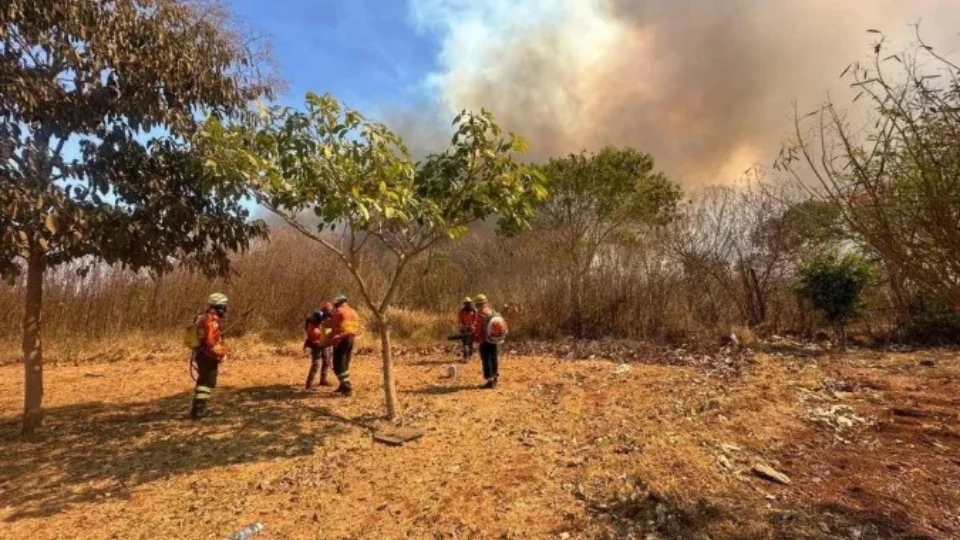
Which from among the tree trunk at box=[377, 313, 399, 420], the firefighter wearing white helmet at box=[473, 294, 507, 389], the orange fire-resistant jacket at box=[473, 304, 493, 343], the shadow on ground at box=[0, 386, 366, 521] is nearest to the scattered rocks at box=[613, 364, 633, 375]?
the firefighter wearing white helmet at box=[473, 294, 507, 389]

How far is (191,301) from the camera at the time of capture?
14.7m

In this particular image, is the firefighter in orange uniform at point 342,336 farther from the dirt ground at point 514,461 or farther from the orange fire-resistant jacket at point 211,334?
the orange fire-resistant jacket at point 211,334

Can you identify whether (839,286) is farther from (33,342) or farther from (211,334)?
(33,342)

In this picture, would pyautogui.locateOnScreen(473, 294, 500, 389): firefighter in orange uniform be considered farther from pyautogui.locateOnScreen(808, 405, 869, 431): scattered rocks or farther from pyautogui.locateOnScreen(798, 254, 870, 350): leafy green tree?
pyautogui.locateOnScreen(798, 254, 870, 350): leafy green tree

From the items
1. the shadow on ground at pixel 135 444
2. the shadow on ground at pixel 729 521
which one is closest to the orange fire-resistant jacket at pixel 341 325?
the shadow on ground at pixel 135 444

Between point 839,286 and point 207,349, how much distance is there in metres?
10.9

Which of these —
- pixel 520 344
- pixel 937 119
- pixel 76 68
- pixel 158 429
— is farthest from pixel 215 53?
pixel 520 344

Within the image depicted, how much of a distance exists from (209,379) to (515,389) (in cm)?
402

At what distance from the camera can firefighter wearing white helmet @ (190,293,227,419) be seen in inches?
277

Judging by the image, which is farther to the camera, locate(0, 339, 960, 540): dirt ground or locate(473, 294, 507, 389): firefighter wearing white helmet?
locate(473, 294, 507, 389): firefighter wearing white helmet

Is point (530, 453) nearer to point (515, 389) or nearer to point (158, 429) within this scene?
point (515, 389)

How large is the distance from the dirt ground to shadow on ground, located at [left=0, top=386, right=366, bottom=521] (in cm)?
3

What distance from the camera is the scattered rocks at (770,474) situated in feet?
16.9

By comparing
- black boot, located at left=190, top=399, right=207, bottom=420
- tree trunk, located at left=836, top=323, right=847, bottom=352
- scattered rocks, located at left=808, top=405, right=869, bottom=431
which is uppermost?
tree trunk, located at left=836, top=323, right=847, bottom=352
